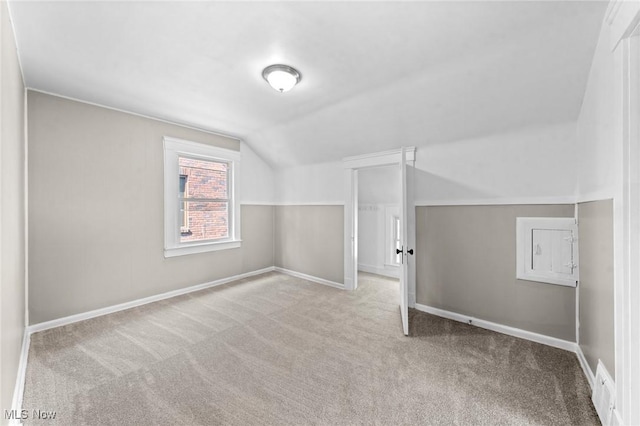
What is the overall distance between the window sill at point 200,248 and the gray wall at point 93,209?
0.31 ft

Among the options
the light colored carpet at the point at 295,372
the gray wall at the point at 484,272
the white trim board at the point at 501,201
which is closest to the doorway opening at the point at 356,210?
the gray wall at the point at 484,272

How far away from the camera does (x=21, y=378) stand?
1961 millimetres

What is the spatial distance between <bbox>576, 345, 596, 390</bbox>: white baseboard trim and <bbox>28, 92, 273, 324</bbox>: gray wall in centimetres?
434

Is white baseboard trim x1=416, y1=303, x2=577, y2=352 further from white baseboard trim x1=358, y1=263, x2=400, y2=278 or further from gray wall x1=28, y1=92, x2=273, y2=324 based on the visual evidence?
gray wall x1=28, y1=92, x2=273, y2=324

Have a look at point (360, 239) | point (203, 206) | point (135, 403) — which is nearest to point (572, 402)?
point (135, 403)

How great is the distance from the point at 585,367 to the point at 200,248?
437cm

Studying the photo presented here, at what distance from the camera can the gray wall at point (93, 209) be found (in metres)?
2.78

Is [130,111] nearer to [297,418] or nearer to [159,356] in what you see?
[159,356]

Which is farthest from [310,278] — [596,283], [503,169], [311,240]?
Result: [596,283]

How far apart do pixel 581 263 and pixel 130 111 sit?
16.3 ft

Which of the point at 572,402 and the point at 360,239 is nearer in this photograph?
the point at 572,402

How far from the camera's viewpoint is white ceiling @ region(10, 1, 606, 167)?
172 centimetres

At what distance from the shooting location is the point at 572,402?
1.78 metres

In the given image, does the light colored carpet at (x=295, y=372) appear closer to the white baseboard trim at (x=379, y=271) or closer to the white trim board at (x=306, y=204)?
the white baseboard trim at (x=379, y=271)
